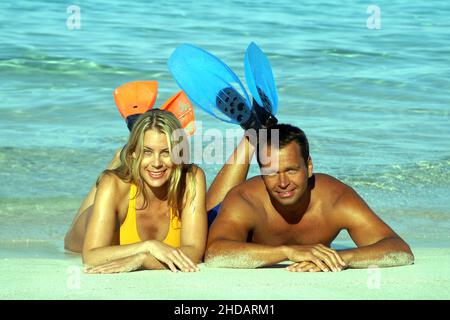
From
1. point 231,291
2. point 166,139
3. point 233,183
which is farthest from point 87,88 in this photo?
point 231,291

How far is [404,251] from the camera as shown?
5234mm

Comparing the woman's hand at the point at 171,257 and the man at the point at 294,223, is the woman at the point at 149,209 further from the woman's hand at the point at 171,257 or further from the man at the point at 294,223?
the man at the point at 294,223

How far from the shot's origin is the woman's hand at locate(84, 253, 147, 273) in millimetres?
4953

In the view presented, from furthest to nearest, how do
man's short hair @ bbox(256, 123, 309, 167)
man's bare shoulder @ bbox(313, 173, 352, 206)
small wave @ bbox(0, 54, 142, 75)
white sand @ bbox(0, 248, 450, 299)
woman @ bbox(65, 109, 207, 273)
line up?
small wave @ bbox(0, 54, 142, 75) → man's bare shoulder @ bbox(313, 173, 352, 206) → man's short hair @ bbox(256, 123, 309, 167) → woman @ bbox(65, 109, 207, 273) → white sand @ bbox(0, 248, 450, 299)

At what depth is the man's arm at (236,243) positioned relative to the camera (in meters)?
5.14

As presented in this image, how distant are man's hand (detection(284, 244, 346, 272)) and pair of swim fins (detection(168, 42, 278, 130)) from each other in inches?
55.1

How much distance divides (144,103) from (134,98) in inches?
3.1

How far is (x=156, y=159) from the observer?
5.26 metres

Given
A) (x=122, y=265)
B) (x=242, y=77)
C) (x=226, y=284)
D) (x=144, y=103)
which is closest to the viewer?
(x=226, y=284)

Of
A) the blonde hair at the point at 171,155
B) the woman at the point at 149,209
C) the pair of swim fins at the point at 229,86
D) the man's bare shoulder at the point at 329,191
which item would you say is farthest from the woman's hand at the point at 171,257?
the pair of swim fins at the point at 229,86

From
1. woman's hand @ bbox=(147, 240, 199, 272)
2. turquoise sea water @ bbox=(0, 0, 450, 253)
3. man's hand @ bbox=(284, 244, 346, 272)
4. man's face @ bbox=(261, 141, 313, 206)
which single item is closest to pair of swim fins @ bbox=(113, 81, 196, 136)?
turquoise sea water @ bbox=(0, 0, 450, 253)

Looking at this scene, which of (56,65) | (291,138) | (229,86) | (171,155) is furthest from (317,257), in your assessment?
(56,65)

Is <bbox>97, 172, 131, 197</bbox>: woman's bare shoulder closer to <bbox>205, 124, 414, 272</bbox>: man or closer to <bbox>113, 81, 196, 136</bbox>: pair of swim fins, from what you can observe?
<bbox>205, 124, 414, 272</bbox>: man

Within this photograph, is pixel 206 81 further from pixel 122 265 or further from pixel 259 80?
pixel 122 265
